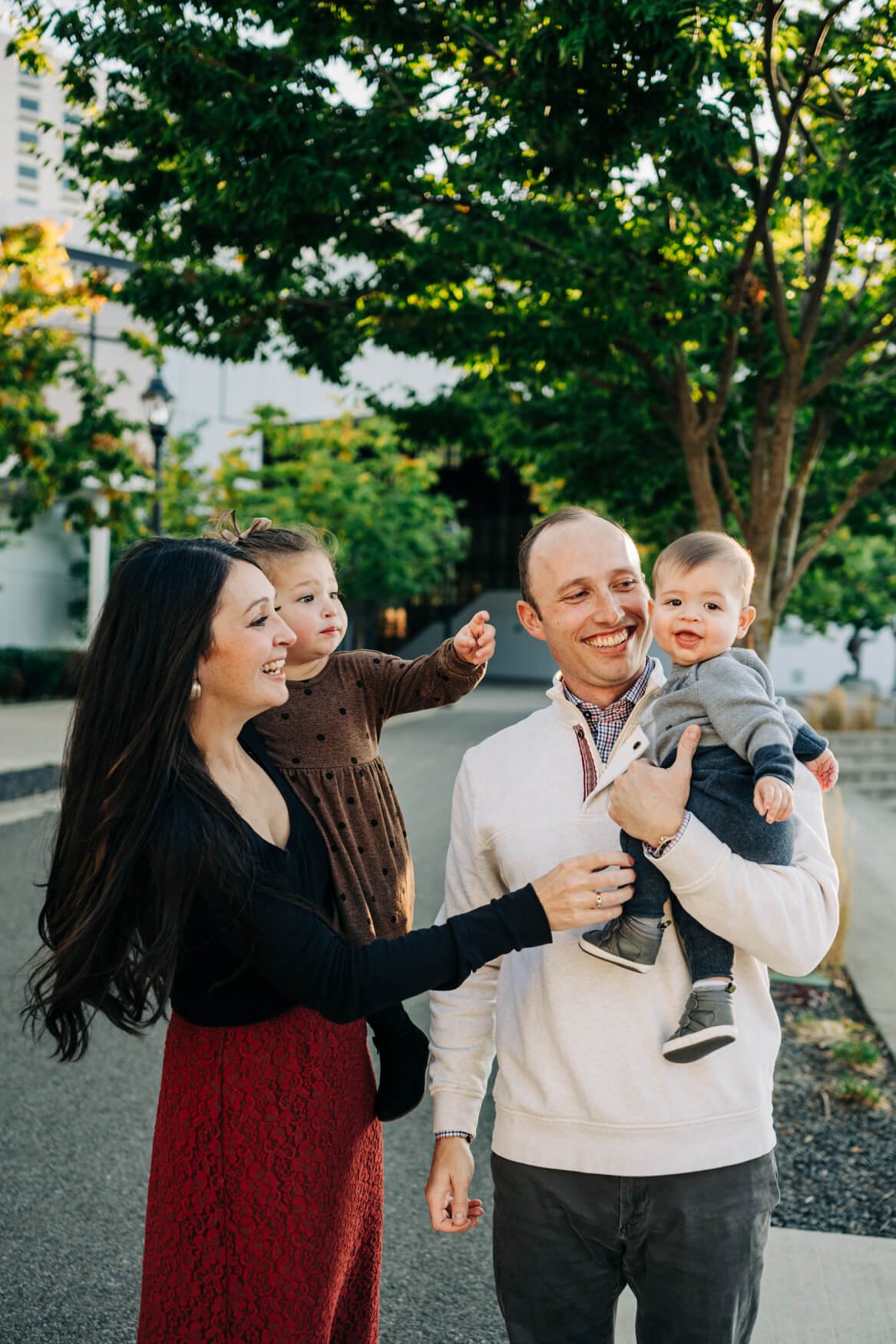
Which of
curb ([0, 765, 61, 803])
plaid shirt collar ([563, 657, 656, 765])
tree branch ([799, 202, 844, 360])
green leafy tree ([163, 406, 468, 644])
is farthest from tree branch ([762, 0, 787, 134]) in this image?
green leafy tree ([163, 406, 468, 644])

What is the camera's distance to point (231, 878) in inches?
74.8

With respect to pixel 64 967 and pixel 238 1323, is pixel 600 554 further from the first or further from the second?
pixel 238 1323

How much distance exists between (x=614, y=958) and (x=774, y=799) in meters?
0.41

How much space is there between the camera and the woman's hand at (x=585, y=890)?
6.39ft

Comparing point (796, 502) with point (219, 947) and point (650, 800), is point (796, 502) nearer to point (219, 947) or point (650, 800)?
point (650, 800)

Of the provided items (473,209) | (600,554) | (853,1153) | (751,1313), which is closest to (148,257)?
(473,209)

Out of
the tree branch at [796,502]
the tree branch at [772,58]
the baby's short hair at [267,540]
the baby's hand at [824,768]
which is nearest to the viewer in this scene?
the baby's hand at [824,768]

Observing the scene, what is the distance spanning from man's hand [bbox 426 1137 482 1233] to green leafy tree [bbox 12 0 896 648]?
4.02 m

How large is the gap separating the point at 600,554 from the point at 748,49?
3819mm

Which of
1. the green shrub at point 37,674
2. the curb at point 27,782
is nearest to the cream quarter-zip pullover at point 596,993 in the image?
the curb at point 27,782

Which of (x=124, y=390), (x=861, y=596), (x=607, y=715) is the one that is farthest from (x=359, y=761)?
(x=124, y=390)

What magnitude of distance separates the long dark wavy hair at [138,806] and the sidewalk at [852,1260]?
221 centimetres

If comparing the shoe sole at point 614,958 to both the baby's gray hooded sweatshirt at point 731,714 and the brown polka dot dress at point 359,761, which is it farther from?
the brown polka dot dress at point 359,761

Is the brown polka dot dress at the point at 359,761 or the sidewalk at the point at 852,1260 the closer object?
the brown polka dot dress at the point at 359,761
